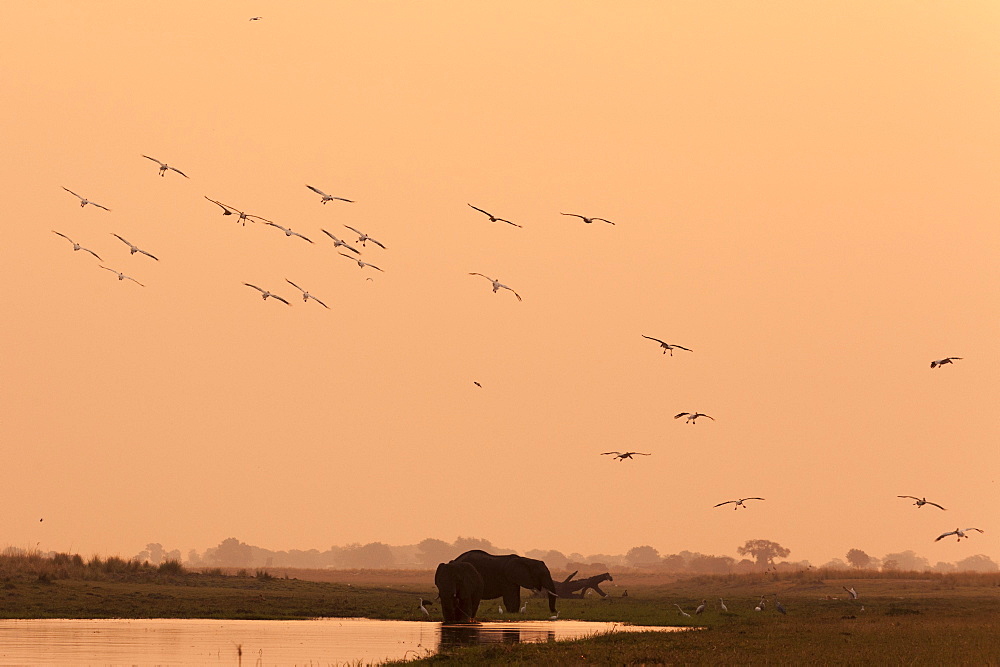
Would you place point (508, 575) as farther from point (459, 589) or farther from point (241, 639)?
point (241, 639)

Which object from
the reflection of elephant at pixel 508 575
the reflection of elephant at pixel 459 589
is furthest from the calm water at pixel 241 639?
the reflection of elephant at pixel 508 575

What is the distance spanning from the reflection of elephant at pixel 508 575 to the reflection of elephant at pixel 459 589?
→ 2.17 m

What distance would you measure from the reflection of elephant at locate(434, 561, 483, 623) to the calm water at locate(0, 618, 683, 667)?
960 millimetres

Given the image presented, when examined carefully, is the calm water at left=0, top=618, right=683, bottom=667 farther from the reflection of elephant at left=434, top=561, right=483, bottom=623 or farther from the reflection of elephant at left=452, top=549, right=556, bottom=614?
the reflection of elephant at left=452, top=549, right=556, bottom=614

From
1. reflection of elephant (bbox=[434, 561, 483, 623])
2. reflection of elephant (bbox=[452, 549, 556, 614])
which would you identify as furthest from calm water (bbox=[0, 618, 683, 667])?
reflection of elephant (bbox=[452, 549, 556, 614])

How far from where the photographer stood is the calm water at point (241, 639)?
30359 millimetres

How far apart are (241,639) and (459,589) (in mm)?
10909

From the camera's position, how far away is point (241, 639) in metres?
36.6

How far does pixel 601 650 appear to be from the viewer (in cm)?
3150

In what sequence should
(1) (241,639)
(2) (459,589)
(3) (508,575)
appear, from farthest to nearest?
(3) (508,575) → (2) (459,589) → (1) (241,639)

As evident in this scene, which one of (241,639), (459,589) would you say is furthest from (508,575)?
(241,639)

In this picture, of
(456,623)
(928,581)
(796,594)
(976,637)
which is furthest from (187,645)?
(928,581)

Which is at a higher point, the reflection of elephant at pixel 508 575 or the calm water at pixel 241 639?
the reflection of elephant at pixel 508 575

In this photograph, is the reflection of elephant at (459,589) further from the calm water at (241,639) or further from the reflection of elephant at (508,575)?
the reflection of elephant at (508,575)
